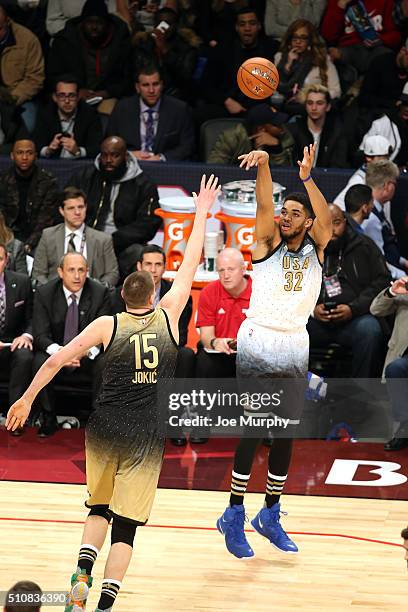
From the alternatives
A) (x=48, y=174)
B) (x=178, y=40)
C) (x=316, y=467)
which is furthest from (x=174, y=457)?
(x=178, y=40)

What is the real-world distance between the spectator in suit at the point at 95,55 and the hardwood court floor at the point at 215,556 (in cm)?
556

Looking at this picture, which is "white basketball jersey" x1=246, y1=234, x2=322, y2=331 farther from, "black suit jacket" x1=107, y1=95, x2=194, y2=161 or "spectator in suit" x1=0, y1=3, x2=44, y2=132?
"spectator in suit" x1=0, y1=3, x2=44, y2=132

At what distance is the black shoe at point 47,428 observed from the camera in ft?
31.3

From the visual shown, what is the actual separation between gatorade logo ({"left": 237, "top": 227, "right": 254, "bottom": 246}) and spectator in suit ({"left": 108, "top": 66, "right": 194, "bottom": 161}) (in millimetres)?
1751

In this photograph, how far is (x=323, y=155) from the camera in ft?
38.8

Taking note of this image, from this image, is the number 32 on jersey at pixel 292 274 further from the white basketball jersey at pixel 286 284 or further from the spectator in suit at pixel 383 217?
the spectator in suit at pixel 383 217

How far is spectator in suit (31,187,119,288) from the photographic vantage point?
34.1ft

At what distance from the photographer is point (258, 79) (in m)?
8.34

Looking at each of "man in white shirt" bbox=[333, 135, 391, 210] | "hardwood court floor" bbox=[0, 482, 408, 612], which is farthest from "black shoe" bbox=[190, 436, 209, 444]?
"man in white shirt" bbox=[333, 135, 391, 210]

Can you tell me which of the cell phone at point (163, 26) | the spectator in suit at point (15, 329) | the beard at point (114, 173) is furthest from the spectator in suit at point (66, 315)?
the cell phone at point (163, 26)

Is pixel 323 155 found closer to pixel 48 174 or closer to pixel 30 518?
pixel 48 174

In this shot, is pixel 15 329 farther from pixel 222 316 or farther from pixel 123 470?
pixel 123 470

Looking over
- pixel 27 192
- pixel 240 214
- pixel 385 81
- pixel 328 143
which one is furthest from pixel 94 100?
pixel 385 81

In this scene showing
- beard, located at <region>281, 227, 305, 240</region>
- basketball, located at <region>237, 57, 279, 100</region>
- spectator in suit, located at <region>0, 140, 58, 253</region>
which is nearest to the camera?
beard, located at <region>281, 227, 305, 240</region>
